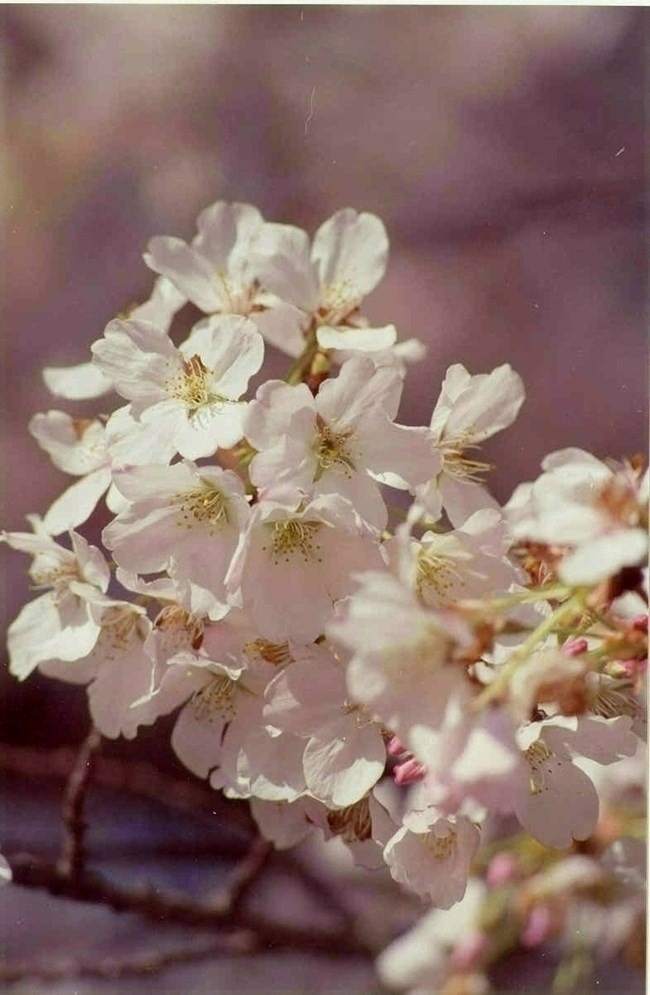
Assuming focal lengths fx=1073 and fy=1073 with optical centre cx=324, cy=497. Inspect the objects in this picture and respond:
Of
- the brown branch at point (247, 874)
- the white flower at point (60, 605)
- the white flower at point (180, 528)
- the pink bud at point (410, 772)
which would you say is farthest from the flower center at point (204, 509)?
the brown branch at point (247, 874)

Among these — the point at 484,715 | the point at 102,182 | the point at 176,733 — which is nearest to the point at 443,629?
→ the point at 484,715

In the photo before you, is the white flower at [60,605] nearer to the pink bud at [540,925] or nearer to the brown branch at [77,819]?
the brown branch at [77,819]

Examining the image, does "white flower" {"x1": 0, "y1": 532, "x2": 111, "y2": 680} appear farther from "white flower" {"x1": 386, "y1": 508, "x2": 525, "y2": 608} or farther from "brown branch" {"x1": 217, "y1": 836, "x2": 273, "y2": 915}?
"brown branch" {"x1": 217, "y1": 836, "x2": 273, "y2": 915}

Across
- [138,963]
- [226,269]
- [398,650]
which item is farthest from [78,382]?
[138,963]

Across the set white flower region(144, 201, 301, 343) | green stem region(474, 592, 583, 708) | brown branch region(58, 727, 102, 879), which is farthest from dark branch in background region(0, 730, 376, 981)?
green stem region(474, 592, 583, 708)

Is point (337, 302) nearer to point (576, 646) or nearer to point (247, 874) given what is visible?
point (576, 646)
